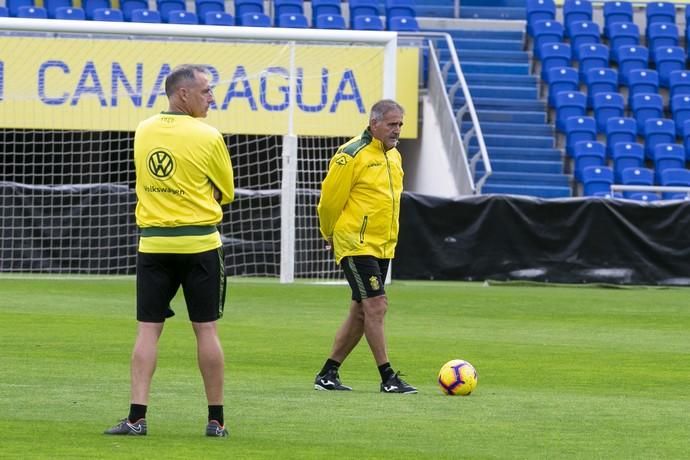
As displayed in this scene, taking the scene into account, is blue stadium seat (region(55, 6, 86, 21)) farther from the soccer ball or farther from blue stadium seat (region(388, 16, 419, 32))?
the soccer ball

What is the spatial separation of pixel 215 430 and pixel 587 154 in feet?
68.7

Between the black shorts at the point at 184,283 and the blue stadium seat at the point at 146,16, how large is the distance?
818 inches

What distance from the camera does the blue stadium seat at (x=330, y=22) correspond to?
2923cm

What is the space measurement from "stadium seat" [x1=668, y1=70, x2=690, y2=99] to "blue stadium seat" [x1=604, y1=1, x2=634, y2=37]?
2.29 m

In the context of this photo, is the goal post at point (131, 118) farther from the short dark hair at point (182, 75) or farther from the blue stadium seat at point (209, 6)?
the short dark hair at point (182, 75)

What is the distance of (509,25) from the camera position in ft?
107

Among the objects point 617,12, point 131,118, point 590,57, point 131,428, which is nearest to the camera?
point 131,428

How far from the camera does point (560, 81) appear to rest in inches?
1187

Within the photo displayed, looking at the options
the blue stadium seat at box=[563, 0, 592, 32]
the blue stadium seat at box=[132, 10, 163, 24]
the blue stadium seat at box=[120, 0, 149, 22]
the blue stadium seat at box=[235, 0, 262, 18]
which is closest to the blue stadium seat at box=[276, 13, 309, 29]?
the blue stadium seat at box=[235, 0, 262, 18]

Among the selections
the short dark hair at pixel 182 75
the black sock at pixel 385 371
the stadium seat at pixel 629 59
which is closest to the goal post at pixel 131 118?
the stadium seat at pixel 629 59

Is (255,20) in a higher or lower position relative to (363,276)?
higher

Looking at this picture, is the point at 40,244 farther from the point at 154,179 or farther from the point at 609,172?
the point at 154,179

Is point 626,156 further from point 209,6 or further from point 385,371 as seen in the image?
point 385,371

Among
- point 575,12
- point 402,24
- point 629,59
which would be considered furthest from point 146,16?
point 629,59
